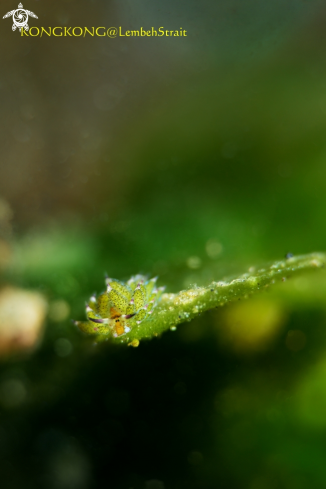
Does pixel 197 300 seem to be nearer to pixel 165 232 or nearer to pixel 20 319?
pixel 165 232

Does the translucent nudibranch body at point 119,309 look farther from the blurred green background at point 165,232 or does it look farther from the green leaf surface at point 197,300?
the blurred green background at point 165,232

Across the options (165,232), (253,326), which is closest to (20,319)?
(165,232)

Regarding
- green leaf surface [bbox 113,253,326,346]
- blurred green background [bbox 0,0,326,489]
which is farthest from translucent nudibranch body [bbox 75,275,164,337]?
blurred green background [bbox 0,0,326,489]

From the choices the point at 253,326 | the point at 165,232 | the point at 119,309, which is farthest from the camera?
the point at 165,232

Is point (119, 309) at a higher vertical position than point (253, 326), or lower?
higher

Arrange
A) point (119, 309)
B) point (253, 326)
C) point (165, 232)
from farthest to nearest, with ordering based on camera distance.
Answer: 1. point (165, 232)
2. point (253, 326)
3. point (119, 309)

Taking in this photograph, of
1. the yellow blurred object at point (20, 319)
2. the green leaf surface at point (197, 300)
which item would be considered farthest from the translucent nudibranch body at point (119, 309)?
the yellow blurred object at point (20, 319)

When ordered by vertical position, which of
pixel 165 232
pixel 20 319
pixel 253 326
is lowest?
pixel 253 326

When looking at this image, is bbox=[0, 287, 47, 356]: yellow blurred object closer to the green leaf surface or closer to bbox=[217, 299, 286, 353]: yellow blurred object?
the green leaf surface
